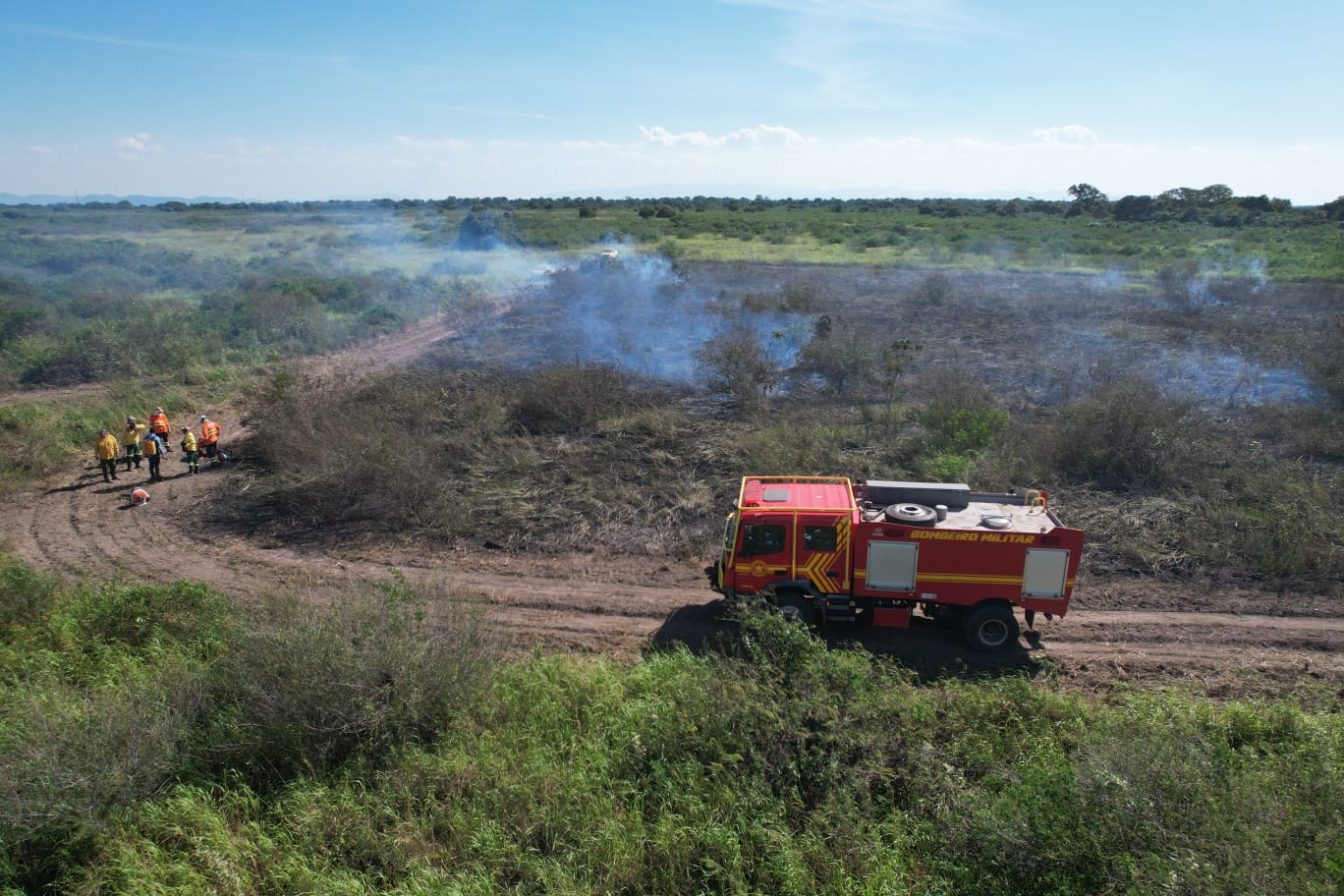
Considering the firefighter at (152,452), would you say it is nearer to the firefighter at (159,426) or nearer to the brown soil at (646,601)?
the firefighter at (159,426)

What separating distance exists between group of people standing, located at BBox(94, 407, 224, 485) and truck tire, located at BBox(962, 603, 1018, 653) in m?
15.6

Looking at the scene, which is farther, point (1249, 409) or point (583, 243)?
point (583, 243)

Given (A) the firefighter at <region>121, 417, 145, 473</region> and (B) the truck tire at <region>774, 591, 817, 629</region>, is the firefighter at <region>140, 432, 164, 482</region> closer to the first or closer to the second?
(A) the firefighter at <region>121, 417, 145, 473</region>

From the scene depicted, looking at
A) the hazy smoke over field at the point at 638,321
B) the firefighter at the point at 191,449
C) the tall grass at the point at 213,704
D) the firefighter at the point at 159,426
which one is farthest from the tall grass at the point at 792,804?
Answer: the hazy smoke over field at the point at 638,321

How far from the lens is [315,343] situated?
27078 mm

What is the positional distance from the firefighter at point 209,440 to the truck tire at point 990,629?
15.7m

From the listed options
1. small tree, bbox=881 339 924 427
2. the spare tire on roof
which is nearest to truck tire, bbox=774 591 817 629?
the spare tire on roof

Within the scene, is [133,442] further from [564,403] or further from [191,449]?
[564,403]

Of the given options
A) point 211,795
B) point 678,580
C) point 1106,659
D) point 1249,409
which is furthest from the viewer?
point 1249,409

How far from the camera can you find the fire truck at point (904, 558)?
903cm

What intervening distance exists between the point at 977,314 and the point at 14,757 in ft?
98.4

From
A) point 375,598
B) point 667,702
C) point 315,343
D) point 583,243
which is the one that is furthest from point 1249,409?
point 583,243

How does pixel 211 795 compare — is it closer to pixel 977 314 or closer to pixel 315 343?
pixel 315 343

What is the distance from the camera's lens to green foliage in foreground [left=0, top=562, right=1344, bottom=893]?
17.9 feet
